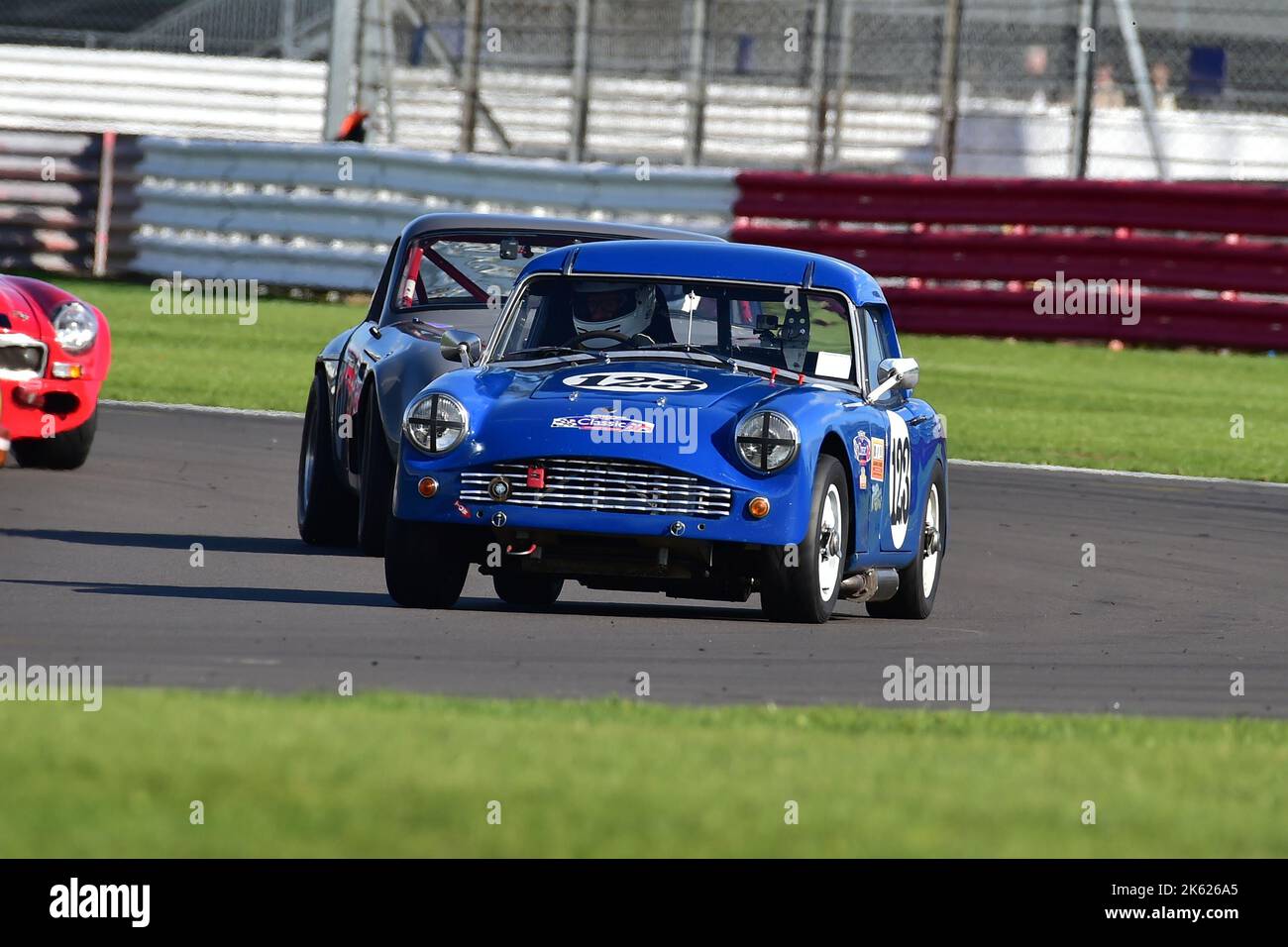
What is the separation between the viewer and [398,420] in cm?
902

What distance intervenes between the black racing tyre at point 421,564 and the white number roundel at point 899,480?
1.60 metres

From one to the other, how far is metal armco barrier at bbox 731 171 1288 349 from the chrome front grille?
13670 mm

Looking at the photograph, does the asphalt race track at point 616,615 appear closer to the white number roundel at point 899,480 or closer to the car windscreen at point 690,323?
the white number roundel at point 899,480

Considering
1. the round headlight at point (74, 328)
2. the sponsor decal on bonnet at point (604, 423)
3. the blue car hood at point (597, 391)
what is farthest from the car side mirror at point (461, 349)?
the round headlight at point (74, 328)

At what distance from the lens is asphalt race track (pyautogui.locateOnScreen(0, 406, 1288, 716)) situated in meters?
6.81

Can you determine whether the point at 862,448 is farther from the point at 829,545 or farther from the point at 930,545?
the point at 930,545

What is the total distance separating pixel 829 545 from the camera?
8.27 metres

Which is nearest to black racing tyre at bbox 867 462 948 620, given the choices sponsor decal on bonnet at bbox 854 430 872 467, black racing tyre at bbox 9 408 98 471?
sponsor decal on bonnet at bbox 854 430 872 467

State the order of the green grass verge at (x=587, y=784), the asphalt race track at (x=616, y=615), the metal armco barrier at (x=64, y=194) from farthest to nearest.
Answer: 1. the metal armco barrier at (x=64, y=194)
2. the asphalt race track at (x=616, y=615)
3. the green grass verge at (x=587, y=784)

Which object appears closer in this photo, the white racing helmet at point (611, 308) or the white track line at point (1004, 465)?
the white racing helmet at point (611, 308)

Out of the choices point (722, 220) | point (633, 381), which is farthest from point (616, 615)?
point (722, 220)

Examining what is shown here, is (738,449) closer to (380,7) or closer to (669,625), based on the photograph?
(669,625)

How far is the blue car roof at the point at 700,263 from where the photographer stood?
8930mm

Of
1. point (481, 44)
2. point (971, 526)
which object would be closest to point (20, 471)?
point (971, 526)
